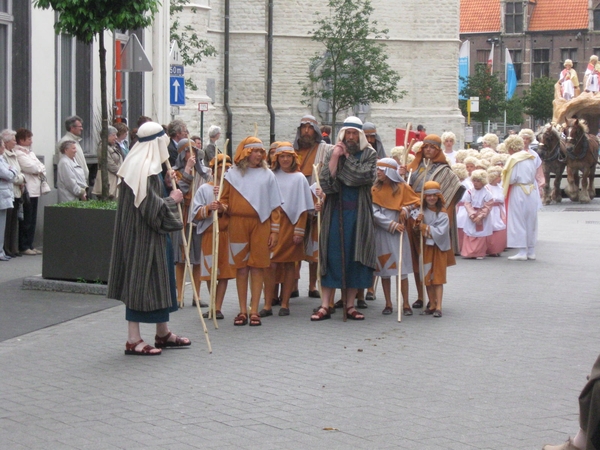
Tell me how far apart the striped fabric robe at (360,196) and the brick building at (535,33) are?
75.2 m

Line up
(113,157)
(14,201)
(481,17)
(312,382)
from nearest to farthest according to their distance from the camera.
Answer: (312,382), (14,201), (113,157), (481,17)

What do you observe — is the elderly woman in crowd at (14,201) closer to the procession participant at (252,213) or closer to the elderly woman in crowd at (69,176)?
the elderly woman in crowd at (69,176)

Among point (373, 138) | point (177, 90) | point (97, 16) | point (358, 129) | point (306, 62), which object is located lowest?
point (373, 138)

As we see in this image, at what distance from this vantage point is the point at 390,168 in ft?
35.8

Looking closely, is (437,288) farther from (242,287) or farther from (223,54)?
(223,54)

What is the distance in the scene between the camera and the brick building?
8356 centimetres

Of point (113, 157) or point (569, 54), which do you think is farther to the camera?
point (569, 54)

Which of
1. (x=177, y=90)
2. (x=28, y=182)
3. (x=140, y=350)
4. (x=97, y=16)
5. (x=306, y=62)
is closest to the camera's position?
(x=140, y=350)

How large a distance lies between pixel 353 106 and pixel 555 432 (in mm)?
41170

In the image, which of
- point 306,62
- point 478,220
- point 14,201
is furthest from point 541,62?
point 14,201

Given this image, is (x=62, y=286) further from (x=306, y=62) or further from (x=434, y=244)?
(x=306, y=62)

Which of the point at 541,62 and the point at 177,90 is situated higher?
the point at 541,62

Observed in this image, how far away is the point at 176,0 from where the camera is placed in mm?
29656

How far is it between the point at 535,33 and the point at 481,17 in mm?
4805
